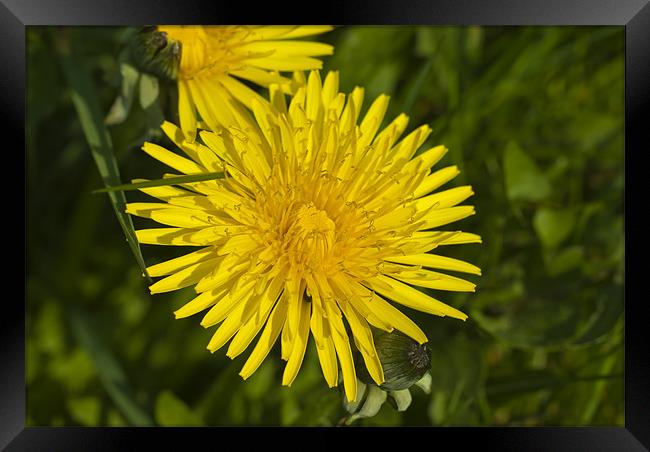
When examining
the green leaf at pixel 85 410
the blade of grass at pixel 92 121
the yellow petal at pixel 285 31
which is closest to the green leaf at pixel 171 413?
the green leaf at pixel 85 410

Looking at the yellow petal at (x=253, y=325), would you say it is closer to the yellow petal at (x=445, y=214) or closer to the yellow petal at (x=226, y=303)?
the yellow petal at (x=226, y=303)

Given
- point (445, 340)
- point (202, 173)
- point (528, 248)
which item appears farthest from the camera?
point (528, 248)

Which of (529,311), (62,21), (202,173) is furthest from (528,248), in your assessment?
(62,21)

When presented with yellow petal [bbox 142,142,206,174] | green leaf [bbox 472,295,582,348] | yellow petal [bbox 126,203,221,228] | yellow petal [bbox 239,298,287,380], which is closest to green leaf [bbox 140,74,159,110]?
yellow petal [bbox 142,142,206,174]

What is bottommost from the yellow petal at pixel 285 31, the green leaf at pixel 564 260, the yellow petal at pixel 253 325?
the yellow petal at pixel 253 325

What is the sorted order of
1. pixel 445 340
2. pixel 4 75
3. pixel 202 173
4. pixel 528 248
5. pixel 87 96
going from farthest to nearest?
pixel 528 248, pixel 445 340, pixel 87 96, pixel 4 75, pixel 202 173

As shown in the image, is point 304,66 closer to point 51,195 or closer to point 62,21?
point 62,21

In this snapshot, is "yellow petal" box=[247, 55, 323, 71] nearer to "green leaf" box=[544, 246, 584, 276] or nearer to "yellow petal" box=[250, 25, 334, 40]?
"yellow petal" box=[250, 25, 334, 40]
